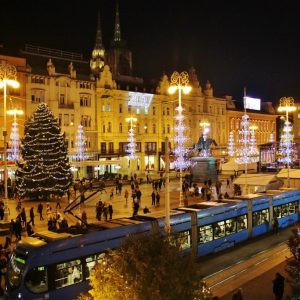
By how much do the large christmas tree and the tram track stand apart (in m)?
21.1

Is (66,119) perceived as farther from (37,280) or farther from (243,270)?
(37,280)

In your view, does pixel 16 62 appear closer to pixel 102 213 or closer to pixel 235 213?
pixel 102 213

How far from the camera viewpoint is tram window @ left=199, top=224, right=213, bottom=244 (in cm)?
1759

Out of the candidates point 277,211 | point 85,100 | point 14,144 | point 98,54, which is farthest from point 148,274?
point 98,54

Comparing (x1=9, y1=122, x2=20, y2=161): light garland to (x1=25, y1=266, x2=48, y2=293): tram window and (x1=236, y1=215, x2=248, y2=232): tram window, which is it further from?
(x1=25, y1=266, x2=48, y2=293): tram window

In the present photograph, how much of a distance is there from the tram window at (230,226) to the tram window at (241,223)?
29 cm

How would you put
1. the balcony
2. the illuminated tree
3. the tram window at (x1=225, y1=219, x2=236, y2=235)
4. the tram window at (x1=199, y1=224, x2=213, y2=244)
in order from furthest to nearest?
the balcony < the tram window at (x1=225, y1=219, x2=236, y2=235) < the tram window at (x1=199, y1=224, x2=213, y2=244) < the illuminated tree

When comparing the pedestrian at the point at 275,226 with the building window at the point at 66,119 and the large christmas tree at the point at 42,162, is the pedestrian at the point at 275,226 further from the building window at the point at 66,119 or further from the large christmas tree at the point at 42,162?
the building window at the point at 66,119

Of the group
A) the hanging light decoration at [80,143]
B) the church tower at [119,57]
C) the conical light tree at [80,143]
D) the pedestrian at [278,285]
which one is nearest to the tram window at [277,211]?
the pedestrian at [278,285]

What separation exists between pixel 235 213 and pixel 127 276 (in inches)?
547

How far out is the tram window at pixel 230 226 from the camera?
63.0ft

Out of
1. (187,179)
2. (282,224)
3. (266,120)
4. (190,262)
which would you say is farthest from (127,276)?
(266,120)

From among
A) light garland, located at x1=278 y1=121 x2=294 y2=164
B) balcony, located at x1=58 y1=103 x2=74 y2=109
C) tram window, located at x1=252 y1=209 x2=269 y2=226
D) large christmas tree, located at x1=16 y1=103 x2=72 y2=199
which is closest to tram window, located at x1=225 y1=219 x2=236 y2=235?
tram window, located at x1=252 y1=209 x2=269 y2=226

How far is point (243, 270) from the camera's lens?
54.1ft
